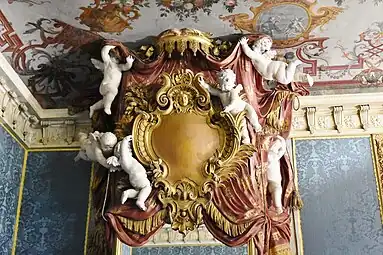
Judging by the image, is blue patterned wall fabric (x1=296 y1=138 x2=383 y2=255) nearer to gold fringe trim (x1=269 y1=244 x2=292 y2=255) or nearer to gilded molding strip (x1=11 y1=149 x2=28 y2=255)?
gold fringe trim (x1=269 y1=244 x2=292 y2=255)

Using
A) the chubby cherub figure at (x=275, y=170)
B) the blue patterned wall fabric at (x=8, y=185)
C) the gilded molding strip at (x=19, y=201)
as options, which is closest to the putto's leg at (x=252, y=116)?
the chubby cherub figure at (x=275, y=170)

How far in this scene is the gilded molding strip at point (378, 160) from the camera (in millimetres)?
3205

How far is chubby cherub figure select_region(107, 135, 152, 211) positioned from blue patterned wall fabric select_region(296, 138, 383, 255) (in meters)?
1.10

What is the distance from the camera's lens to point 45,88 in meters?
3.33

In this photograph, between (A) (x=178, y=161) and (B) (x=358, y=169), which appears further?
(B) (x=358, y=169)

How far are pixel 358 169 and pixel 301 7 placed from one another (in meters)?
1.09

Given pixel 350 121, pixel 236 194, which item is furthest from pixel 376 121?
pixel 236 194

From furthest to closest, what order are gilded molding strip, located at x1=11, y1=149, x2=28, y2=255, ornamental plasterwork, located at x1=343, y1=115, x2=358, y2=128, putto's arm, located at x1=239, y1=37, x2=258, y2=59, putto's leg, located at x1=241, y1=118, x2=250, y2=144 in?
1. ornamental plasterwork, located at x1=343, y1=115, x2=358, y2=128
2. gilded molding strip, located at x1=11, y1=149, x2=28, y2=255
3. putto's arm, located at x1=239, y1=37, x2=258, y2=59
4. putto's leg, located at x1=241, y1=118, x2=250, y2=144

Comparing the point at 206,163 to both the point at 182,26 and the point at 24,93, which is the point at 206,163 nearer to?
the point at 182,26

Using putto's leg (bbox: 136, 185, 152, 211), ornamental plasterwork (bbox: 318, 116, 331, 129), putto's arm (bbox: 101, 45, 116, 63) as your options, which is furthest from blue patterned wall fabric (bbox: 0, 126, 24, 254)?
ornamental plasterwork (bbox: 318, 116, 331, 129)

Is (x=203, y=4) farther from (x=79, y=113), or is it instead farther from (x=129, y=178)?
(x=79, y=113)

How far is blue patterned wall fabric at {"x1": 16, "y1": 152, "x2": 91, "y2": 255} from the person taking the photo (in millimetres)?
3271

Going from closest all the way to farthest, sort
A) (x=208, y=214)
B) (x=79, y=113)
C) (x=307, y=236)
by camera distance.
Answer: (x=208, y=214) < (x=307, y=236) < (x=79, y=113)

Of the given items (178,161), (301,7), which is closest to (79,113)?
(178,161)
